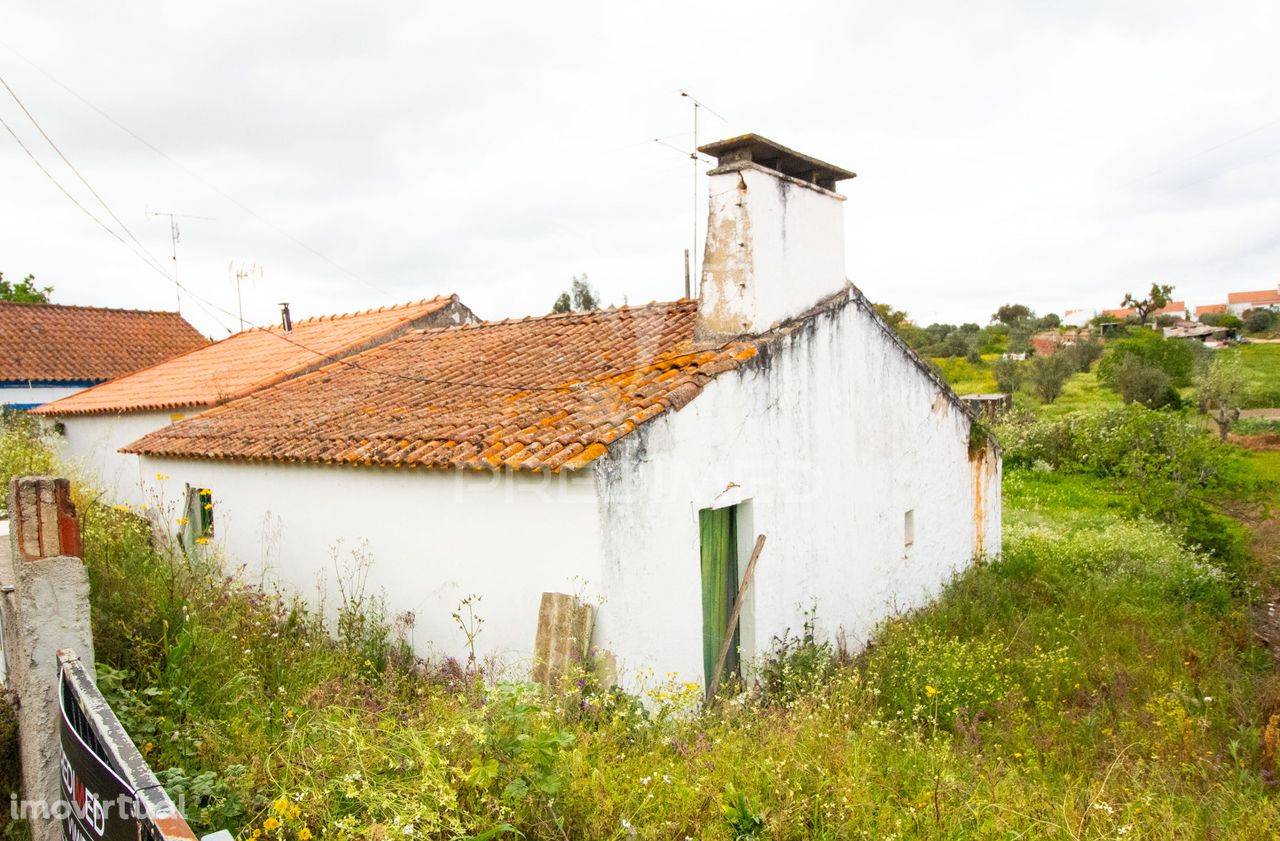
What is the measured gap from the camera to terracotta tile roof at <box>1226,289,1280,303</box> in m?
101

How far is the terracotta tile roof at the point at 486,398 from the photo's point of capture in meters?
6.53

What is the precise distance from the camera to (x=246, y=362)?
15.2 metres

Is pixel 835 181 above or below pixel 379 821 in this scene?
above

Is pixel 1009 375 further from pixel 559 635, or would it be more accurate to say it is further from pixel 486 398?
pixel 559 635

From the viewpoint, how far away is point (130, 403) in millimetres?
14633

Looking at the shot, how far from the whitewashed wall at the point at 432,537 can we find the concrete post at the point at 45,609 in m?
3.04

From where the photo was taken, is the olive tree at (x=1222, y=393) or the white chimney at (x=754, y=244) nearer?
the white chimney at (x=754, y=244)

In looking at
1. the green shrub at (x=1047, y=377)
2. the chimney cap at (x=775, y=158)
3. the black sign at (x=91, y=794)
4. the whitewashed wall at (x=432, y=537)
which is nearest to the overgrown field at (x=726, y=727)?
the whitewashed wall at (x=432, y=537)

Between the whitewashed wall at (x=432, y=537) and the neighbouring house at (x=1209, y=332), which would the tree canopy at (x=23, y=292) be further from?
the neighbouring house at (x=1209, y=332)

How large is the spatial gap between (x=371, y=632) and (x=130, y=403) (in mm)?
10198

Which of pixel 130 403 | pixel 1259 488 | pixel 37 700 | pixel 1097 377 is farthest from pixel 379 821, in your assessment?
pixel 1097 377

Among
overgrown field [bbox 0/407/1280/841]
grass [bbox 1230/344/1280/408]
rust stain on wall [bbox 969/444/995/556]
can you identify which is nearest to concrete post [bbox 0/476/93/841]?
overgrown field [bbox 0/407/1280/841]

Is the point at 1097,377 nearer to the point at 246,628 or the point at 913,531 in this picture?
the point at 913,531

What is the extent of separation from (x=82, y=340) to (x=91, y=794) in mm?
24571
